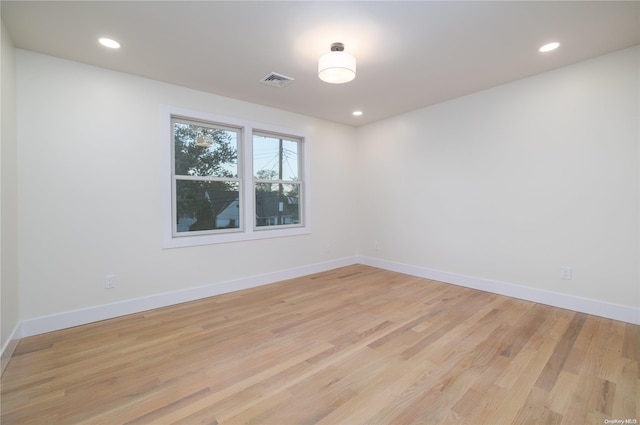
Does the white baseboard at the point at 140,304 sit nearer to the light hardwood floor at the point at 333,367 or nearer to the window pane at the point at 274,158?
the light hardwood floor at the point at 333,367

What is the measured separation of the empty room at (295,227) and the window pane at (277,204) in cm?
4

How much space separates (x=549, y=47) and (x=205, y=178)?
388 centimetres

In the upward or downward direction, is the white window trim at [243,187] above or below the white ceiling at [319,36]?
below

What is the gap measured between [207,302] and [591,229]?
14.0ft

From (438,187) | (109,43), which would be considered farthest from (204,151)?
(438,187)

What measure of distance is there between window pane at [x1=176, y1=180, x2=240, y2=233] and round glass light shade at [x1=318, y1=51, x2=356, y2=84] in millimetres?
2069

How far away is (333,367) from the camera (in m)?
2.00

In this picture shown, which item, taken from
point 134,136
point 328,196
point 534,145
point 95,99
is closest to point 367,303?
point 328,196

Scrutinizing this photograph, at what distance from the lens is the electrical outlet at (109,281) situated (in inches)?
113

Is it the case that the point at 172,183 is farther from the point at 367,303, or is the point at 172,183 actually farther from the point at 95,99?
the point at 367,303

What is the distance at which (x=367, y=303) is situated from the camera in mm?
3238

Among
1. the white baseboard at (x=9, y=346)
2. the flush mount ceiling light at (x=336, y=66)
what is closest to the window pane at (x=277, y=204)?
the flush mount ceiling light at (x=336, y=66)

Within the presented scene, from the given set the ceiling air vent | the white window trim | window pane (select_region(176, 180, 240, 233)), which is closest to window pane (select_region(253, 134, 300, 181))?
the white window trim

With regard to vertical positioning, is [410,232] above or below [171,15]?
below
